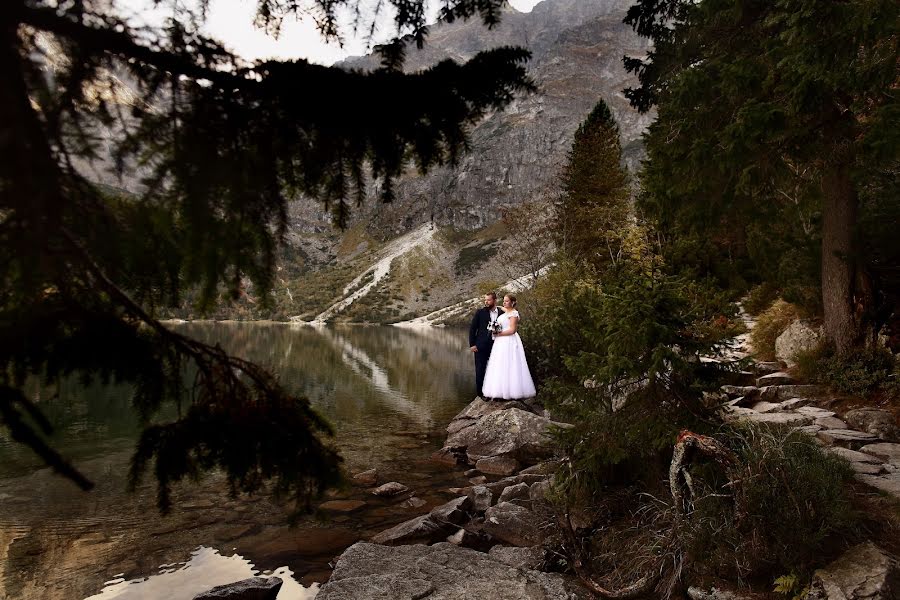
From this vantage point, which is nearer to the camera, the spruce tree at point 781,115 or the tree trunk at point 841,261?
the spruce tree at point 781,115

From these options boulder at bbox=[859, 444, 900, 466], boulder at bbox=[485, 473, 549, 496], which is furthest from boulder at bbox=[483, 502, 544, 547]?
boulder at bbox=[859, 444, 900, 466]

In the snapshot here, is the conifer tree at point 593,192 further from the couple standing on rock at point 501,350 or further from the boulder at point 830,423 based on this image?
the boulder at point 830,423

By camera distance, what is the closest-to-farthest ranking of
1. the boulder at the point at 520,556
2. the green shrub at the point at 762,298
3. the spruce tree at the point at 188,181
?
the spruce tree at the point at 188,181 < the boulder at the point at 520,556 < the green shrub at the point at 762,298

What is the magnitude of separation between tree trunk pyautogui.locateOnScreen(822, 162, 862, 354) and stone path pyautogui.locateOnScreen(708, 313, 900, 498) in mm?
1141

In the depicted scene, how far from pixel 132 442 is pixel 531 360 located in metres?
11.1

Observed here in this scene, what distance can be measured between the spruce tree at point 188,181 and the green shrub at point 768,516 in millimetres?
3281

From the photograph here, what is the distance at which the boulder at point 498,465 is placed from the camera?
898cm

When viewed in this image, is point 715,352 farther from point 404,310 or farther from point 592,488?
point 404,310

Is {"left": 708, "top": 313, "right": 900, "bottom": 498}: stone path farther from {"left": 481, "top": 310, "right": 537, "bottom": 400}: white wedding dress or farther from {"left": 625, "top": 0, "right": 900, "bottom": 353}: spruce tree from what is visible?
{"left": 481, "top": 310, "right": 537, "bottom": 400}: white wedding dress

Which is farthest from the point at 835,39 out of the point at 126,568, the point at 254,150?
the point at 126,568

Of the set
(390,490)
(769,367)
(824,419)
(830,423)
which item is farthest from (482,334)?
(830,423)

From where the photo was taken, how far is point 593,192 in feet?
105

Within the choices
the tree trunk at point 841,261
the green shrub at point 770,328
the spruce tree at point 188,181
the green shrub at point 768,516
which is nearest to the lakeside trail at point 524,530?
the green shrub at point 768,516

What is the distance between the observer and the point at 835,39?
6.45m
